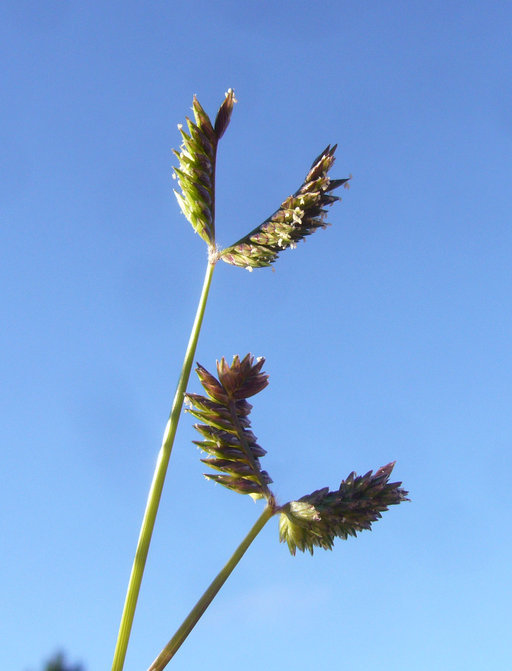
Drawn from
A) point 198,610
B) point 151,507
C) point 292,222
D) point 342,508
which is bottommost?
point 198,610

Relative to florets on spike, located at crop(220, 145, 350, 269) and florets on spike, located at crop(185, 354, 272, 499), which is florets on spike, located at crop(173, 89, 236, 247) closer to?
florets on spike, located at crop(220, 145, 350, 269)

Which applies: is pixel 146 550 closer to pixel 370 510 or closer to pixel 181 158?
pixel 370 510

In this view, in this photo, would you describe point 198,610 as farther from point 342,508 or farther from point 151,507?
point 342,508

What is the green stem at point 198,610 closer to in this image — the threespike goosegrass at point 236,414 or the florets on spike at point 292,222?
the threespike goosegrass at point 236,414

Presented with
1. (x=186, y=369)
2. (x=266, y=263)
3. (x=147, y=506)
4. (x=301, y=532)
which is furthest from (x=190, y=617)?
(x=266, y=263)

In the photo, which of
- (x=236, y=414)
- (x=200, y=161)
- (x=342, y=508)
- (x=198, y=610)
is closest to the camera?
(x=198, y=610)

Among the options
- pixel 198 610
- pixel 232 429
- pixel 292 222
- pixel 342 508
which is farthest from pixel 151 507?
pixel 292 222

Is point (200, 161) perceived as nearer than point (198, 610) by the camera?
No

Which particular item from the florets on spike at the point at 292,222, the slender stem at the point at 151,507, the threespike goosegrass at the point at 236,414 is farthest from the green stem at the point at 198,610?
the florets on spike at the point at 292,222
